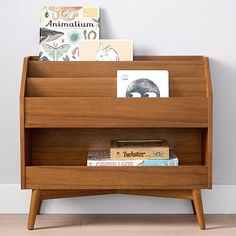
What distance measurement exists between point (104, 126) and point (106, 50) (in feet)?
1.10

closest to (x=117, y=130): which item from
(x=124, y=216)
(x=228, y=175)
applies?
(x=124, y=216)

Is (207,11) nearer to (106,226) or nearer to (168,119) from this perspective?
(168,119)

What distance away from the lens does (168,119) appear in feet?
7.15

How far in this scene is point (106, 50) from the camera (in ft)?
7.61

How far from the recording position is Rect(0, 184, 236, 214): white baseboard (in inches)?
97.7

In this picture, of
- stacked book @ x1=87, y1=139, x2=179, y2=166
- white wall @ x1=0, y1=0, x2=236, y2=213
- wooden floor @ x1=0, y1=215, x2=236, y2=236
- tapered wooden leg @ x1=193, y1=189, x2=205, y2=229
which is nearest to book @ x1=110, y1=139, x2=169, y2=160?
stacked book @ x1=87, y1=139, x2=179, y2=166

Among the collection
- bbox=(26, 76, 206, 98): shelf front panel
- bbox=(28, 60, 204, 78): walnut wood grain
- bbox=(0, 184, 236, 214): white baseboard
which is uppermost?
bbox=(28, 60, 204, 78): walnut wood grain

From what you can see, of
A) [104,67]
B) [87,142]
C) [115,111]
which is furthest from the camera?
[87,142]

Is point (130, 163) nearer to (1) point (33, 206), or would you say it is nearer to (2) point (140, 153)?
(2) point (140, 153)

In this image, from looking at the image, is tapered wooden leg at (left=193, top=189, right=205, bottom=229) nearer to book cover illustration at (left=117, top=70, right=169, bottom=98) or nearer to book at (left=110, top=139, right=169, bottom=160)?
book at (left=110, top=139, right=169, bottom=160)

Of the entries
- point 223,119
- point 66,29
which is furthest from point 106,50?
point 223,119

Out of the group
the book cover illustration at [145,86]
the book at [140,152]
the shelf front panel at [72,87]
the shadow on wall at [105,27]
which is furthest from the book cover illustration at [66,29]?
the book at [140,152]

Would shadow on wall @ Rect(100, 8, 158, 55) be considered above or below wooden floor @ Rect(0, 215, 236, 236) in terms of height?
above

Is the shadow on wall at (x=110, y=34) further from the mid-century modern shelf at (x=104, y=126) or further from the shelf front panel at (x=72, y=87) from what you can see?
the shelf front panel at (x=72, y=87)
